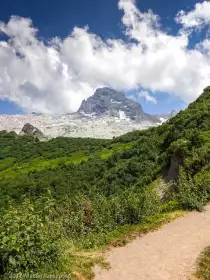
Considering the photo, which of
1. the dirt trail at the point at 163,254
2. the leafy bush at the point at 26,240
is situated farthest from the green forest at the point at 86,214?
the dirt trail at the point at 163,254

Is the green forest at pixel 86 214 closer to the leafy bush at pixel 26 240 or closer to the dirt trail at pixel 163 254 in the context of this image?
the leafy bush at pixel 26 240

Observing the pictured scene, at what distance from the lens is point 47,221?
1327 centimetres

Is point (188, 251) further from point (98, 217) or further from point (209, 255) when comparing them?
point (98, 217)

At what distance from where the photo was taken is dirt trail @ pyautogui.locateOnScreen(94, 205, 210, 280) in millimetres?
13109

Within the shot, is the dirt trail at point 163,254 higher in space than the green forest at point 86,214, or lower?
lower

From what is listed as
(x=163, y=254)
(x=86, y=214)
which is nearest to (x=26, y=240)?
(x=163, y=254)

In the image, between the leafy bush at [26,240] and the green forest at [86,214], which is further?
the green forest at [86,214]

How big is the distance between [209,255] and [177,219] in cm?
553

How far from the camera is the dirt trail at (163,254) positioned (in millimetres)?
13109

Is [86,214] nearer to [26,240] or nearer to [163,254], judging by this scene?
[163,254]

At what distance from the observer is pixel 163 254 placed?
14977 mm

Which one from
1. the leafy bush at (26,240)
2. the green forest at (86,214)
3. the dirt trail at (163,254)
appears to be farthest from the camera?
the dirt trail at (163,254)

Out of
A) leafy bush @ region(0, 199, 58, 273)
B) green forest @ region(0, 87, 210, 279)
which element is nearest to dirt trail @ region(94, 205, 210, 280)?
green forest @ region(0, 87, 210, 279)

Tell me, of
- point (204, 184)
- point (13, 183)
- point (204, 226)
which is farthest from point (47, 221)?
point (13, 183)
